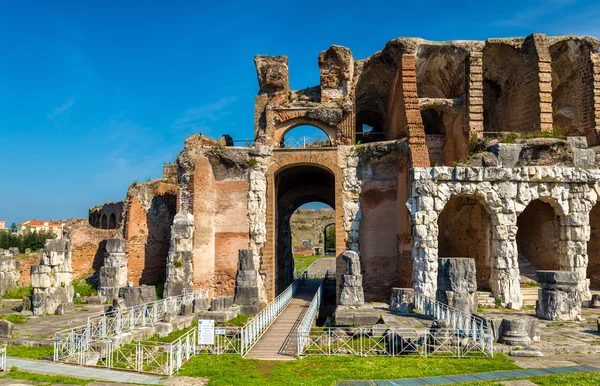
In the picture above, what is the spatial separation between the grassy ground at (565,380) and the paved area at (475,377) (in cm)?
25

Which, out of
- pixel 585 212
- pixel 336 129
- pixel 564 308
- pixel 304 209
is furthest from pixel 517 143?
pixel 304 209

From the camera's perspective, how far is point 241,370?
9008mm

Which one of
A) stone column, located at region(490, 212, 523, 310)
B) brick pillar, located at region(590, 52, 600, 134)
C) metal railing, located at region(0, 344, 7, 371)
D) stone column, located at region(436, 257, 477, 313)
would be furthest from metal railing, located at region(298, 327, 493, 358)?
brick pillar, located at region(590, 52, 600, 134)

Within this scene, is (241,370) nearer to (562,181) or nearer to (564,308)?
(564,308)

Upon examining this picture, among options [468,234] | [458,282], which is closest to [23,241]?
[468,234]

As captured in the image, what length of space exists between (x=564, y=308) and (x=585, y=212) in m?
4.65

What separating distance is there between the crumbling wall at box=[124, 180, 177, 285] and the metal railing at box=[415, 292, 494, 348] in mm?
11936

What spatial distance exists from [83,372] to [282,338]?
15.7 ft

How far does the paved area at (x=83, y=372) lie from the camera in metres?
8.19

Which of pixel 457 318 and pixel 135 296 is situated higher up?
pixel 135 296

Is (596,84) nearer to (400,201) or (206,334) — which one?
(400,201)

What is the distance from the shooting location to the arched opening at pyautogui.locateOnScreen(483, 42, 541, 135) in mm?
20734

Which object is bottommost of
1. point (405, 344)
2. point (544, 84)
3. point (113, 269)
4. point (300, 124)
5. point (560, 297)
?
point (405, 344)

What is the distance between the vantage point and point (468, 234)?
60.8 ft
